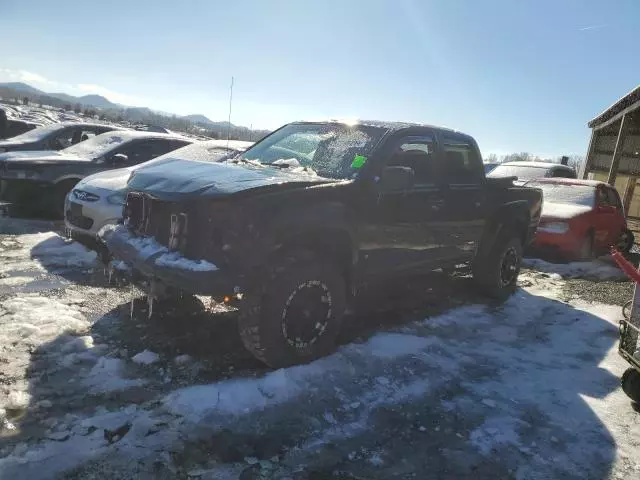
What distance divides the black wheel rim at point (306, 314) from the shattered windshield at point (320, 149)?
40.0 inches

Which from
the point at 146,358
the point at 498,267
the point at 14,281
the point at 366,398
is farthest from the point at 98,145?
the point at 366,398

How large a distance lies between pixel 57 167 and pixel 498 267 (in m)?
7.04

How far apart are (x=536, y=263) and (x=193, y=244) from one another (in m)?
7.30

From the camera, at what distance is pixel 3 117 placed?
12.8 m

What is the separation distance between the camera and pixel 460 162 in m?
5.21

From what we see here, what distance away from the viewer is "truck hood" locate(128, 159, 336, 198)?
131 inches

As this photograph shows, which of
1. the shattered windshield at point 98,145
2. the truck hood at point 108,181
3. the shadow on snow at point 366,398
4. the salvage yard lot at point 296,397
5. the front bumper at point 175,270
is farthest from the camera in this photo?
the shattered windshield at point 98,145

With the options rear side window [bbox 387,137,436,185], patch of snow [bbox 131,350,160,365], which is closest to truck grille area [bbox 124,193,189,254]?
patch of snow [bbox 131,350,160,365]

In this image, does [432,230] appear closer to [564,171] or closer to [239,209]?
[239,209]

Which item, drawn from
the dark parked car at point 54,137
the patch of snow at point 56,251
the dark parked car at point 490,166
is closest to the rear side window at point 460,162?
the patch of snow at point 56,251

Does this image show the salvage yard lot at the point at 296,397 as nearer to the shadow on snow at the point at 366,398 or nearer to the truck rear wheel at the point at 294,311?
the shadow on snow at the point at 366,398

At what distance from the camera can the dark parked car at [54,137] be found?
9250 mm

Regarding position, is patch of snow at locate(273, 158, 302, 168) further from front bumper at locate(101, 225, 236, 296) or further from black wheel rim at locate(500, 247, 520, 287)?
black wheel rim at locate(500, 247, 520, 287)

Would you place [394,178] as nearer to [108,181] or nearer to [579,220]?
[108,181]
